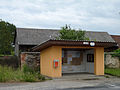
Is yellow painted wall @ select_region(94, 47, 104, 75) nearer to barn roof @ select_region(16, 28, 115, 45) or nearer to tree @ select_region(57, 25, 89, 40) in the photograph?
tree @ select_region(57, 25, 89, 40)

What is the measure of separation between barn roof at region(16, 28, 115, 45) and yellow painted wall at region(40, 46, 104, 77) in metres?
9.25

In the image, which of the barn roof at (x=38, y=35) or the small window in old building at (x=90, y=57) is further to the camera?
the barn roof at (x=38, y=35)

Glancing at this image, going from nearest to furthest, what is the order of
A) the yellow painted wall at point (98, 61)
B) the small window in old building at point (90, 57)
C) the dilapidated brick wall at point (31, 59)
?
the yellow painted wall at point (98, 61)
the small window in old building at point (90, 57)
the dilapidated brick wall at point (31, 59)

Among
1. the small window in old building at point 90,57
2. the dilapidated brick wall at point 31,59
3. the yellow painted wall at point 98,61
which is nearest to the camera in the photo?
the yellow painted wall at point 98,61

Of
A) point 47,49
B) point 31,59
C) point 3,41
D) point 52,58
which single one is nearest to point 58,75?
point 52,58

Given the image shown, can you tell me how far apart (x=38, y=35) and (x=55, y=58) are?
1401 centimetres

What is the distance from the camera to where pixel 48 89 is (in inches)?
395

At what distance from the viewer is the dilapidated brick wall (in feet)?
66.2

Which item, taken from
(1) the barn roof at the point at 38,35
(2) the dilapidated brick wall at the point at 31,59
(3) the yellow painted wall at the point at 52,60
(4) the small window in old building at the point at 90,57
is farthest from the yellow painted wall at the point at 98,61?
(1) the barn roof at the point at 38,35

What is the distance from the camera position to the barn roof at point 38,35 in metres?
26.1

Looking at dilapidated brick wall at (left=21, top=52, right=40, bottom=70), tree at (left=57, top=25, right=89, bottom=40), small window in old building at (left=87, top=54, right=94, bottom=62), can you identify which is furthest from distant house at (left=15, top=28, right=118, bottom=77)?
tree at (left=57, top=25, right=89, bottom=40)

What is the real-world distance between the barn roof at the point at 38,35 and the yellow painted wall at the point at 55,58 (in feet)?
30.4

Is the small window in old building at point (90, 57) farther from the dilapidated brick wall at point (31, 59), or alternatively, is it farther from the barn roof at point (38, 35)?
the barn roof at point (38, 35)

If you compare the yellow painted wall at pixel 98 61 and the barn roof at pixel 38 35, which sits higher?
the barn roof at pixel 38 35
